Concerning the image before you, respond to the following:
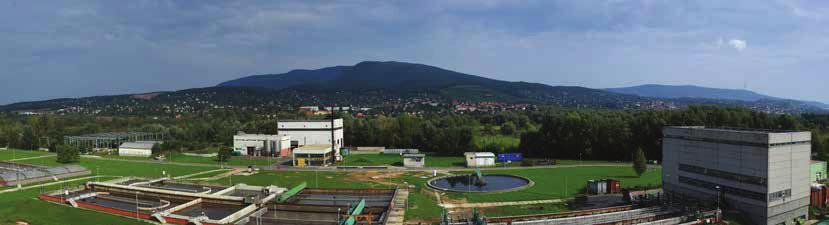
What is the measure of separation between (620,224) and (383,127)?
6666 cm

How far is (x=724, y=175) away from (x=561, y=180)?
666 inches

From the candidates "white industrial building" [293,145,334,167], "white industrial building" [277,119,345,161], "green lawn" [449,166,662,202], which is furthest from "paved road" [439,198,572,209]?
Answer: "white industrial building" [277,119,345,161]

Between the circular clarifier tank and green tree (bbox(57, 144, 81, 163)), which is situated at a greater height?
green tree (bbox(57, 144, 81, 163))

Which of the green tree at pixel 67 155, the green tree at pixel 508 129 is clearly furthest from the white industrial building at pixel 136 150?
the green tree at pixel 508 129

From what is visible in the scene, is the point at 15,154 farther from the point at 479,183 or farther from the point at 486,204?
the point at 486,204

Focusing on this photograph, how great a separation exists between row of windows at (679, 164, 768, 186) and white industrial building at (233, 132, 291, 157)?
58.9 m

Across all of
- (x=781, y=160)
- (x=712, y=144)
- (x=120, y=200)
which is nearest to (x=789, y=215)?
(x=781, y=160)

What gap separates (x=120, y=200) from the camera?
4397cm

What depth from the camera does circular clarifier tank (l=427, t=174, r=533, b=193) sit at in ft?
153

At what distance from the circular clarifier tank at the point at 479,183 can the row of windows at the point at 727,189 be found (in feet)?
45.8

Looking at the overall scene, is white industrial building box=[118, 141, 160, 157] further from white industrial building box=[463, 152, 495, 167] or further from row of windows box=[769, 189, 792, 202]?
row of windows box=[769, 189, 792, 202]

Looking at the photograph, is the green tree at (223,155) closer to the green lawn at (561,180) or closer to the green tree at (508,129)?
the green lawn at (561,180)

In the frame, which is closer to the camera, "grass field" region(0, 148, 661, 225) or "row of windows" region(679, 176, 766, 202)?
"row of windows" region(679, 176, 766, 202)

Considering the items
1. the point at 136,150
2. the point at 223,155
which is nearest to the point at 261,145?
the point at 223,155
